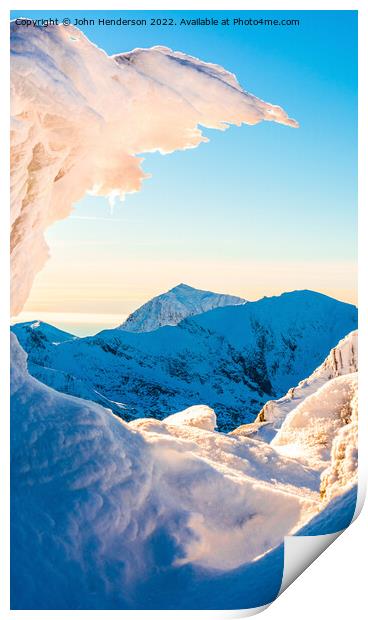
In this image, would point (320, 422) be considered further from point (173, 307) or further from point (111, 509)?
point (173, 307)

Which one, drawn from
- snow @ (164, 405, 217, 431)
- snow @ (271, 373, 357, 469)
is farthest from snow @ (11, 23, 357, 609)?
snow @ (164, 405, 217, 431)

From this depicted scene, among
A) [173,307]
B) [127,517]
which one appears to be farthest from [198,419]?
[173,307]

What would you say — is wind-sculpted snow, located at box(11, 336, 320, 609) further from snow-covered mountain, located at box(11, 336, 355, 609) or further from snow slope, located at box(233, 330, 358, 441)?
snow slope, located at box(233, 330, 358, 441)

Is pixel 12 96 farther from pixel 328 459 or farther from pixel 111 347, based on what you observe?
pixel 111 347

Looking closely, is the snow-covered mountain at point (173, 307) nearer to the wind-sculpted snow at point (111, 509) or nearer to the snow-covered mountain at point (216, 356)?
the snow-covered mountain at point (216, 356)
